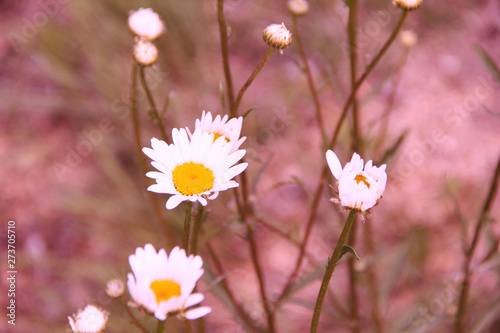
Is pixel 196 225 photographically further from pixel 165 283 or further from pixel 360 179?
pixel 360 179

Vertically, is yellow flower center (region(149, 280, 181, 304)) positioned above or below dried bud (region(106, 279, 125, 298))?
below

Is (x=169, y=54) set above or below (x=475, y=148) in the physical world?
above

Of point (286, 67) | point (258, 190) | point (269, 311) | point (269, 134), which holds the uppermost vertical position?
point (286, 67)

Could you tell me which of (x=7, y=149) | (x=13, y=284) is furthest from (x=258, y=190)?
(x=7, y=149)

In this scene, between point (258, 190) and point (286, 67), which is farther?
point (286, 67)

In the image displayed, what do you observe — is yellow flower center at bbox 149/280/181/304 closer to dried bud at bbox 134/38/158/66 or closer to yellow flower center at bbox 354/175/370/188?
yellow flower center at bbox 354/175/370/188

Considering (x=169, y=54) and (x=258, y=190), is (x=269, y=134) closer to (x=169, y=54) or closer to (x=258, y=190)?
(x=258, y=190)

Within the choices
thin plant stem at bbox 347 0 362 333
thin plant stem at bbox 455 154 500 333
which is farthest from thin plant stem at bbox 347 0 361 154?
thin plant stem at bbox 455 154 500 333

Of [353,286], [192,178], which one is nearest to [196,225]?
[192,178]
